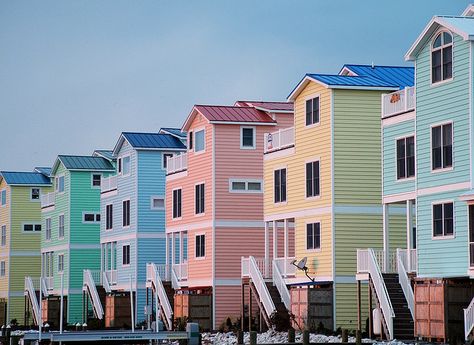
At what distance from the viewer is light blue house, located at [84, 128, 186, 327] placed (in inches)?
2798

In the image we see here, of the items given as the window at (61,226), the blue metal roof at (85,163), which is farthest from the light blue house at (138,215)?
the window at (61,226)

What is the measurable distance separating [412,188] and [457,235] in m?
4.52

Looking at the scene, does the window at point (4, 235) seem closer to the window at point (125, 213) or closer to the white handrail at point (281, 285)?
the window at point (125, 213)

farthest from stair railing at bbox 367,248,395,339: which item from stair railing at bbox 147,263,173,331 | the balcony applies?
stair railing at bbox 147,263,173,331

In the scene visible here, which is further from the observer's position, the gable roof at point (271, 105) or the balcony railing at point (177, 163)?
the balcony railing at point (177, 163)

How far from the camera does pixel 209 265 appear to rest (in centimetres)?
6097

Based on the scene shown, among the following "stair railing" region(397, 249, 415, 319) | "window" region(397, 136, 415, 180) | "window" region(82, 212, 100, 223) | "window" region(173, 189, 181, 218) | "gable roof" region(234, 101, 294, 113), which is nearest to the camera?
"stair railing" region(397, 249, 415, 319)

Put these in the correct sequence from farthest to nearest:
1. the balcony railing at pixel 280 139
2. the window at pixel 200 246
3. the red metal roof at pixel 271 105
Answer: the red metal roof at pixel 271 105
the window at pixel 200 246
the balcony railing at pixel 280 139

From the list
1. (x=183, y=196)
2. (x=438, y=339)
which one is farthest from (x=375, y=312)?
(x=183, y=196)

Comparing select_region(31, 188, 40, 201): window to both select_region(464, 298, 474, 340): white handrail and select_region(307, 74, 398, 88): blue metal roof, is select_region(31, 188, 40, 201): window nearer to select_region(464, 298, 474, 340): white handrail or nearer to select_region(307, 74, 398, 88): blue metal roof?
select_region(307, 74, 398, 88): blue metal roof

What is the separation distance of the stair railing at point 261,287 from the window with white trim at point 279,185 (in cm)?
307

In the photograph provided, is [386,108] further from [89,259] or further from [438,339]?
[89,259]

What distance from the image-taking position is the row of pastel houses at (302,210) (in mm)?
41844

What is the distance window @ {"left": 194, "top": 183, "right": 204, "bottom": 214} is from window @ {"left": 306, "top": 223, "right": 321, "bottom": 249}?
1088 centimetres
